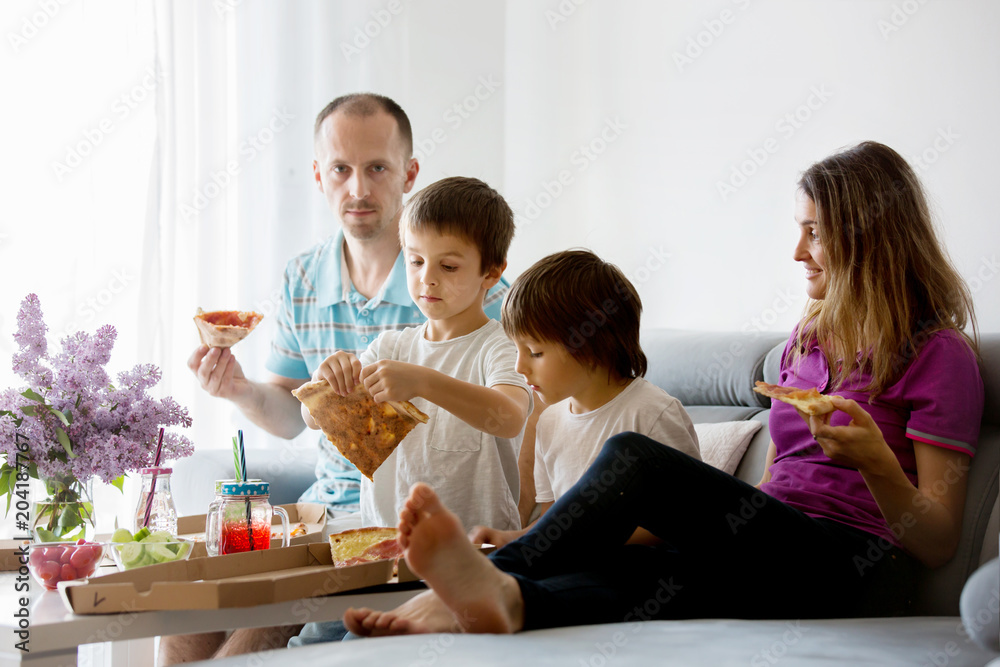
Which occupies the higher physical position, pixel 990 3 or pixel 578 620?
pixel 990 3

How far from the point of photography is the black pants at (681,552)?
120cm

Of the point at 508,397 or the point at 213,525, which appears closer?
the point at 213,525

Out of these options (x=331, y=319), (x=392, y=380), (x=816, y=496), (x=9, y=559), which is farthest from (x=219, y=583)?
(x=331, y=319)

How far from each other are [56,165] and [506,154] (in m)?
1.86

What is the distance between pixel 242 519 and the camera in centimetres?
130

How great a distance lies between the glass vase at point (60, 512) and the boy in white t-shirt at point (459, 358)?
0.49 metres

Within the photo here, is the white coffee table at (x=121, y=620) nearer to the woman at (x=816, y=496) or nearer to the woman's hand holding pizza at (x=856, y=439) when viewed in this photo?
the woman at (x=816, y=496)

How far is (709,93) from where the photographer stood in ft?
9.21

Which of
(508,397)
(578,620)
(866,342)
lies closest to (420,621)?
(578,620)

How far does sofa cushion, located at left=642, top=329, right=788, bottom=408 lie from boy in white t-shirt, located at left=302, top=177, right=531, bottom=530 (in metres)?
0.61

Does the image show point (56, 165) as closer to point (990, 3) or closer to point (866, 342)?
point (866, 342)

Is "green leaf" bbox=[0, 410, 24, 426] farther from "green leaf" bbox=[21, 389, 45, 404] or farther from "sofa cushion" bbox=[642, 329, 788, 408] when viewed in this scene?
"sofa cushion" bbox=[642, 329, 788, 408]

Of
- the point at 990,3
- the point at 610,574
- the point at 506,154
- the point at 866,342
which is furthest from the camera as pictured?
the point at 506,154

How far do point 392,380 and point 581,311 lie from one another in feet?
1.33
